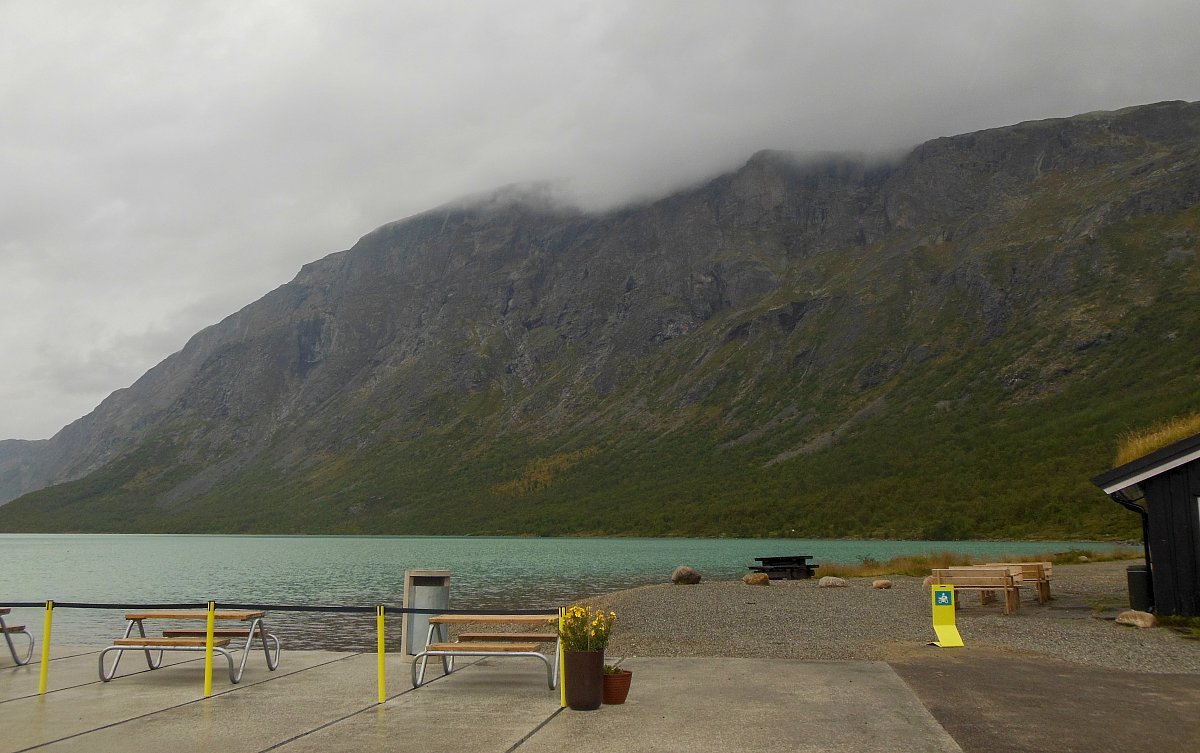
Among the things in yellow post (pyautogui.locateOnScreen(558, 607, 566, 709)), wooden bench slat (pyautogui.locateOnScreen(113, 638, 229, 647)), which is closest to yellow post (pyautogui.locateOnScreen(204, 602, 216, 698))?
wooden bench slat (pyautogui.locateOnScreen(113, 638, 229, 647))

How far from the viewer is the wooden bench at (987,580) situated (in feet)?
71.1

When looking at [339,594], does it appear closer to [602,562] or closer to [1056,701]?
[602,562]

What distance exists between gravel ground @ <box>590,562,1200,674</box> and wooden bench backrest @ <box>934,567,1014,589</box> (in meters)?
0.71

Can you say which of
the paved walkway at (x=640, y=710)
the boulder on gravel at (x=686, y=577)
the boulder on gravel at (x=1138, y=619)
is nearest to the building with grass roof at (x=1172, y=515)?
the boulder on gravel at (x=1138, y=619)

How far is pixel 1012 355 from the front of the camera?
5359 inches

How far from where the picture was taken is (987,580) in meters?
22.1

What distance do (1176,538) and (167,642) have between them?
699 inches

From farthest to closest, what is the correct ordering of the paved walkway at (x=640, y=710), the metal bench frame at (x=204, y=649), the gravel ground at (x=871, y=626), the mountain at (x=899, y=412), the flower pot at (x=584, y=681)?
the mountain at (x=899, y=412) < the gravel ground at (x=871, y=626) < the metal bench frame at (x=204, y=649) < the flower pot at (x=584, y=681) < the paved walkway at (x=640, y=710)

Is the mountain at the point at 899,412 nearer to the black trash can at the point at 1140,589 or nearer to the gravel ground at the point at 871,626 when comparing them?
the gravel ground at the point at 871,626

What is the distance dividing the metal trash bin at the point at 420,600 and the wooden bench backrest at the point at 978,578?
13772 mm

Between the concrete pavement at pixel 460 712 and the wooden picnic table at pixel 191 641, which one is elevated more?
the wooden picnic table at pixel 191 641

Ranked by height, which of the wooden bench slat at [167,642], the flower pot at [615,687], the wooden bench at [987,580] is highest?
the wooden bench slat at [167,642]

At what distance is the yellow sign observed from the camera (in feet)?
52.2

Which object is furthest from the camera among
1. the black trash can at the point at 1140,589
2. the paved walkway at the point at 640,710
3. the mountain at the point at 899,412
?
the mountain at the point at 899,412
